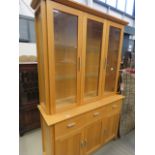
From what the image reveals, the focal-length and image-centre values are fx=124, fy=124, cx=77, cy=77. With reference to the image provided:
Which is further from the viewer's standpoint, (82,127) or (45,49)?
(82,127)

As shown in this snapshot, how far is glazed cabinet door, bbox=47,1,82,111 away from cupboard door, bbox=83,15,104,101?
8.4 inches

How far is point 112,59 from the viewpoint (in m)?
2.18

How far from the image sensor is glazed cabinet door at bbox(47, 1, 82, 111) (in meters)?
1.38

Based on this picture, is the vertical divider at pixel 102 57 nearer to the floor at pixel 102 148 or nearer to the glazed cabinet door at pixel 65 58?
the glazed cabinet door at pixel 65 58

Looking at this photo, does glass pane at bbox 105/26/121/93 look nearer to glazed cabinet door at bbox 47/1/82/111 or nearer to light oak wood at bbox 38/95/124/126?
light oak wood at bbox 38/95/124/126

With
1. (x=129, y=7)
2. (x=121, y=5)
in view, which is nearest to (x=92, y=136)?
(x=121, y=5)

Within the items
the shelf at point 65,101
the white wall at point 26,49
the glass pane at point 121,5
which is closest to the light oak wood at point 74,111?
the shelf at point 65,101

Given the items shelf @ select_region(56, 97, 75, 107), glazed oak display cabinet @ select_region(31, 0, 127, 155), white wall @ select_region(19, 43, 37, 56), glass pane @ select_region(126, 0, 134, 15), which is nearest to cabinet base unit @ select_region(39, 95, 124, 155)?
glazed oak display cabinet @ select_region(31, 0, 127, 155)

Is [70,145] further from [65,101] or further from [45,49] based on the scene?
[45,49]

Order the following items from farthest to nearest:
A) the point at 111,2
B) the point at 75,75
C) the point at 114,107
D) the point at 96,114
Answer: the point at 111,2
the point at 114,107
the point at 96,114
the point at 75,75

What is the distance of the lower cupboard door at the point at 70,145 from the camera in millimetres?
1473

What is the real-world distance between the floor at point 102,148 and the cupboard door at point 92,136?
18cm

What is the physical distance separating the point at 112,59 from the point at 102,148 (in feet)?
5.07
